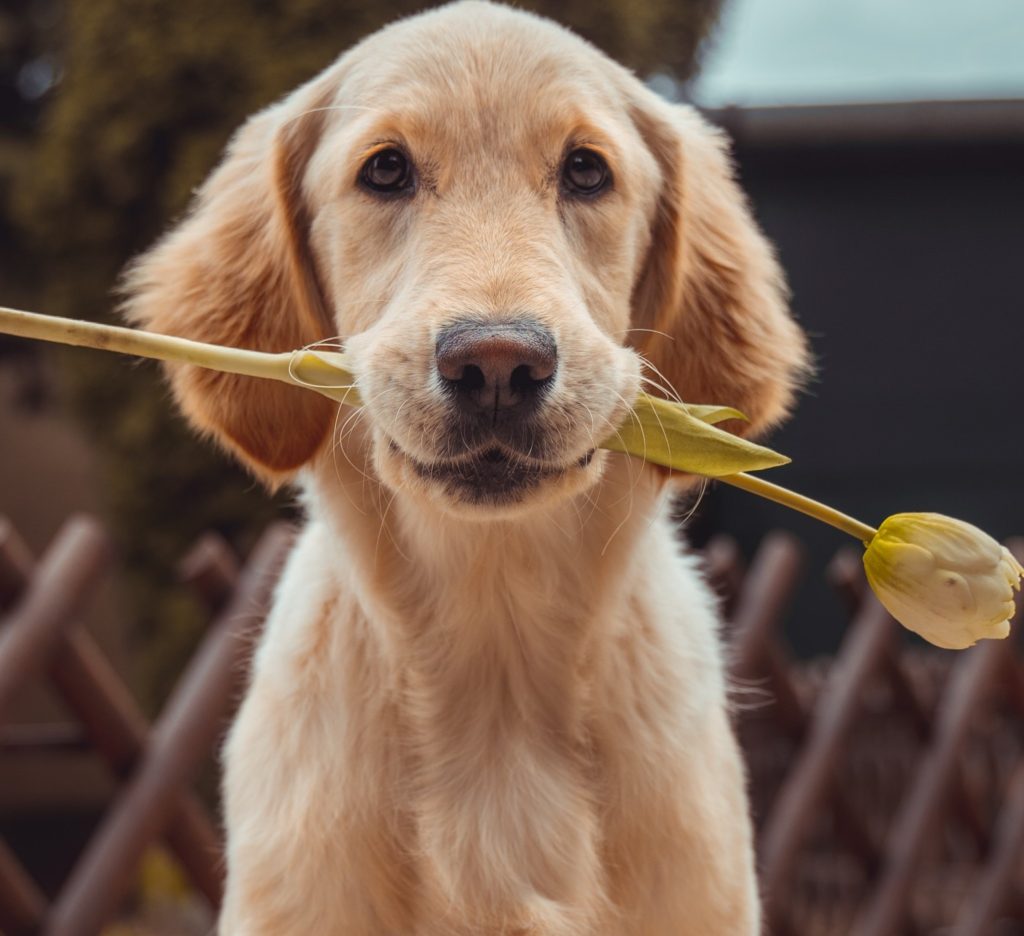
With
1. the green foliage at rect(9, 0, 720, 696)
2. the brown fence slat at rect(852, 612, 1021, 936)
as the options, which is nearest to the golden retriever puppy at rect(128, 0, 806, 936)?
the brown fence slat at rect(852, 612, 1021, 936)

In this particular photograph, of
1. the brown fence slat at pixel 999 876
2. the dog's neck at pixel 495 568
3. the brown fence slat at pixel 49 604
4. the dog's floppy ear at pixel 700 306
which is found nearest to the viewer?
the dog's neck at pixel 495 568

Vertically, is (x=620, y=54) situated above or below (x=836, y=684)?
above

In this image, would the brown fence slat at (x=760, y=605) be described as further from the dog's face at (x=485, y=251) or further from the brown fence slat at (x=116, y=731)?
the dog's face at (x=485, y=251)

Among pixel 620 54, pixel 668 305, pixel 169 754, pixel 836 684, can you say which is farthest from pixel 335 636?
pixel 620 54

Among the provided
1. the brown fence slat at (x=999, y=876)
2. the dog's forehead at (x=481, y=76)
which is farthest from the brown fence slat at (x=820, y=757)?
the dog's forehead at (x=481, y=76)

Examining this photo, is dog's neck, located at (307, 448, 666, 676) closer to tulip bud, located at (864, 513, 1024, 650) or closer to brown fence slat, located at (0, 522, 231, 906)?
tulip bud, located at (864, 513, 1024, 650)

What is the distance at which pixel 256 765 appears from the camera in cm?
220

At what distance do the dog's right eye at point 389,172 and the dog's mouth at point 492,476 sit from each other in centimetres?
51

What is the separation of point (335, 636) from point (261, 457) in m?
0.33

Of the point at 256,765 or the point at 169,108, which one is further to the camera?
the point at 169,108

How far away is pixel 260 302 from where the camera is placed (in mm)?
2340

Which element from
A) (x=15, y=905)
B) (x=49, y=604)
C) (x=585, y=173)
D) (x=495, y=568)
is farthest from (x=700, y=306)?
(x=15, y=905)

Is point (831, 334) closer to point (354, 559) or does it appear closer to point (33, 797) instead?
point (33, 797)

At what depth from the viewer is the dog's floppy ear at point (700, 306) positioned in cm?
239
